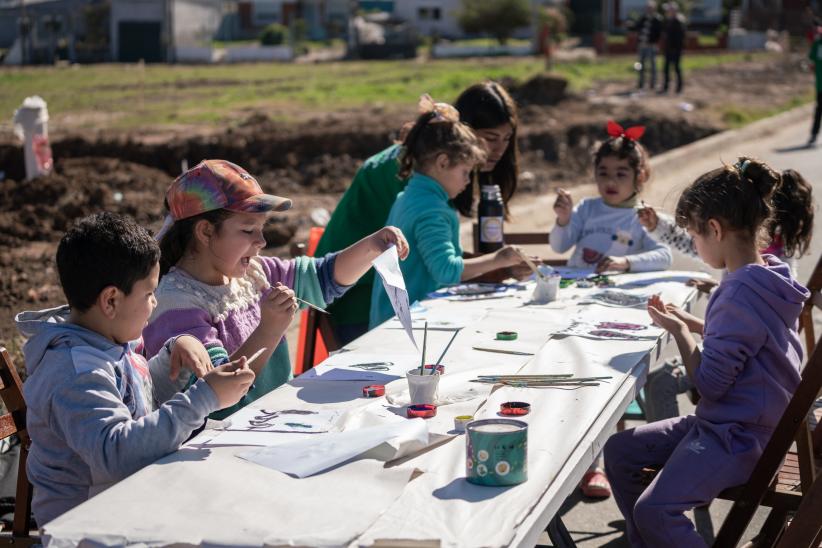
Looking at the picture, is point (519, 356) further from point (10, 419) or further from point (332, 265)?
point (10, 419)

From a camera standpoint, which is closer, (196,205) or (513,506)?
(513,506)

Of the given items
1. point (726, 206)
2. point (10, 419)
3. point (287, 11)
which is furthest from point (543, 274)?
point (287, 11)

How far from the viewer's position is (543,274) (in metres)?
5.17

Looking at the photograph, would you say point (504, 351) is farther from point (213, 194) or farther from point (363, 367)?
point (213, 194)

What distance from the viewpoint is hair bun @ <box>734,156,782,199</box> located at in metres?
3.85

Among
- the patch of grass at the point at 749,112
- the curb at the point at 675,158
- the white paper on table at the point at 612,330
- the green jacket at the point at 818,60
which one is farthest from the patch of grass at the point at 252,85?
the white paper on table at the point at 612,330

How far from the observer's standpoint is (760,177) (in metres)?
3.86

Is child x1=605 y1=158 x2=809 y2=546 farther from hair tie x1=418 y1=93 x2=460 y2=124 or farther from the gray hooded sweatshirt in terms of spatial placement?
hair tie x1=418 y1=93 x2=460 y2=124

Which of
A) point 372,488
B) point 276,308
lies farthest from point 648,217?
point 372,488

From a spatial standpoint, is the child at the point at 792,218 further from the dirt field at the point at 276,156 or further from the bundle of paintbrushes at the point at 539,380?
the dirt field at the point at 276,156

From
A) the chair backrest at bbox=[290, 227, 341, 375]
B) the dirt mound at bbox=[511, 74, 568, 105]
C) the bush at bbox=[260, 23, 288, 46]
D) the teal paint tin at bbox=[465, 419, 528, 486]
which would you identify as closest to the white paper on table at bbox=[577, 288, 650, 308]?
the chair backrest at bbox=[290, 227, 341, 375]

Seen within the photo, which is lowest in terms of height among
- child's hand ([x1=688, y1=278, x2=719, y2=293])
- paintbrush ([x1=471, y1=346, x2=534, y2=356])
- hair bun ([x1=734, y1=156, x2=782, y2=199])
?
child's hand ([x1=688, y1=278, x2=719, y2=293])

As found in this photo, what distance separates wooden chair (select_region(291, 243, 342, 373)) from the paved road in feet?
4.45

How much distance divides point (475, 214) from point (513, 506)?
384cm
